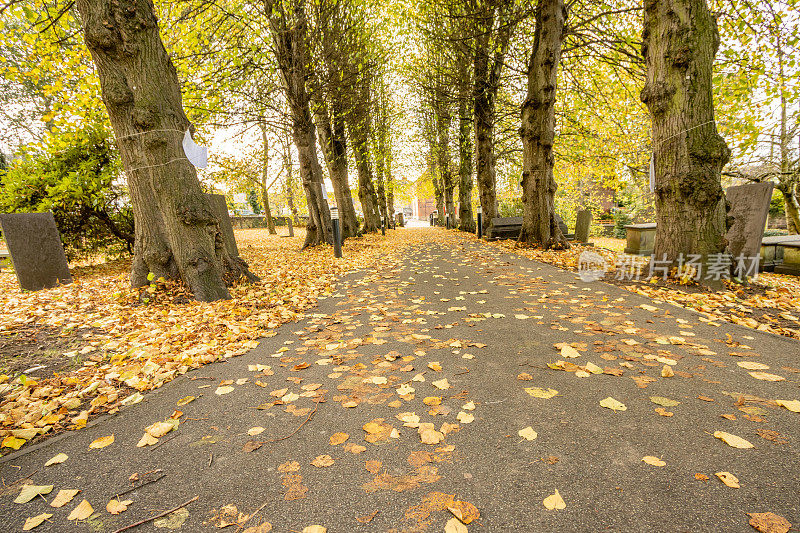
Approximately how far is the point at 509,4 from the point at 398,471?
11916 mm

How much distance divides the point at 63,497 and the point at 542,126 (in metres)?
10.6

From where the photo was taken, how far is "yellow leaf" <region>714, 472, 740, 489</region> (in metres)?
1.49

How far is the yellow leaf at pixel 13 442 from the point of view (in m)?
1.98

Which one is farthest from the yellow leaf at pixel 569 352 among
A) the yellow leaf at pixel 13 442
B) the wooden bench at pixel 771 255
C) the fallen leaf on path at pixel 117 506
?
the wooden bench at pixel 771 255

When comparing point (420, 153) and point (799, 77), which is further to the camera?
point (420, 153)

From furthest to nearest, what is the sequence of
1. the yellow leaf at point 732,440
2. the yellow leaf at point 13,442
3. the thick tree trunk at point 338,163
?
the thick tree trunk at point 338,163, the yellow leaf at point 13,442, the yellow leaf at point 732,440

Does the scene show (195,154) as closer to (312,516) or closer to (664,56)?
(312,516)

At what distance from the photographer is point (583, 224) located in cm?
1136

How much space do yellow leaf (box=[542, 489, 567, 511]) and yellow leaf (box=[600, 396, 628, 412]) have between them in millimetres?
909

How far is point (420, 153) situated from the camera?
2806 centimetres

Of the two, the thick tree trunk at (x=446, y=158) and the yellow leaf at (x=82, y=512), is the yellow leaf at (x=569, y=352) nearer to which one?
the yellow leaf at (x=82, y=512)

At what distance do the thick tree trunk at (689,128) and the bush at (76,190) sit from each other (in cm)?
1146

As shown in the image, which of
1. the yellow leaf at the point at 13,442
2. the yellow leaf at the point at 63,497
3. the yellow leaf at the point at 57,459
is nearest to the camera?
the yellow leaf at the point at 63,497

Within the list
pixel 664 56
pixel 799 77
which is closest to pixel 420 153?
pixel 799 77
